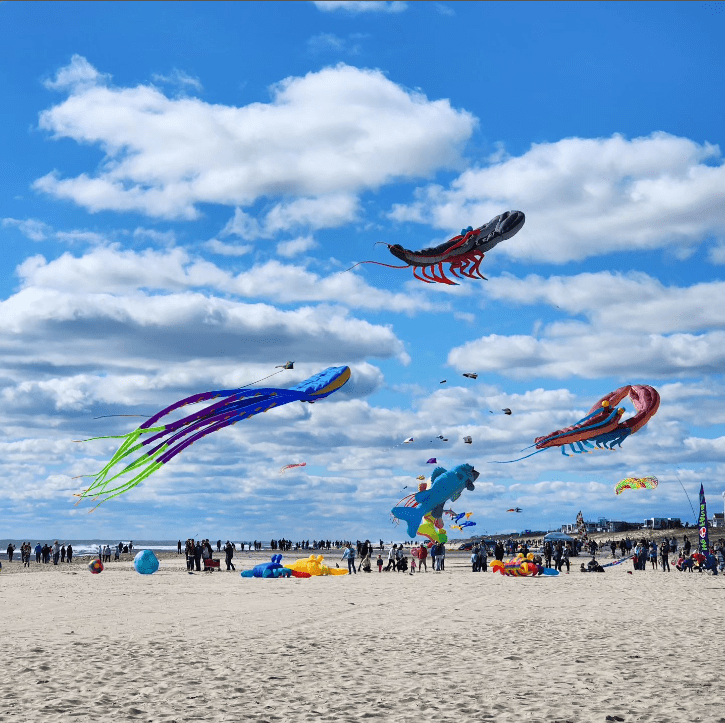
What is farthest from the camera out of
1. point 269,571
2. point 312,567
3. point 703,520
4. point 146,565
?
point 146,565

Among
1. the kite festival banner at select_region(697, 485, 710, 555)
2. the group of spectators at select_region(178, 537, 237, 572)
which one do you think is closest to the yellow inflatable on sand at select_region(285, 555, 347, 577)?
the group of spectators at select_region(178, 537, 237, 572)

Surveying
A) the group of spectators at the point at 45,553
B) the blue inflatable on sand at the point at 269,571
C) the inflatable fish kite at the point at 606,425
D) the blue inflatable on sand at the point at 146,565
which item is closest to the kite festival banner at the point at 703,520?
the inflatable fish kite at the point at 606,425

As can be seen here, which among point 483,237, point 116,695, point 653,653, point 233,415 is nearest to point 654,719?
point 653,653

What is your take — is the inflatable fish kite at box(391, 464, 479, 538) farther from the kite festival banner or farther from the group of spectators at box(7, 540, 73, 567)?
the group of spectators at box(7, 540, 73, 567)

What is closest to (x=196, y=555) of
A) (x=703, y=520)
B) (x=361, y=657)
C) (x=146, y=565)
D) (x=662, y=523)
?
(x=146, y=565)

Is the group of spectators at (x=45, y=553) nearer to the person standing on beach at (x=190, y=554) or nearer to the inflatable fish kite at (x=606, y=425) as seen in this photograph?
the person standing on beach at (x=190, y=554)

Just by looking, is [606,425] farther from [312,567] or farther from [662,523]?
[662,523]

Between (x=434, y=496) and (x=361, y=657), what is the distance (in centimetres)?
2552

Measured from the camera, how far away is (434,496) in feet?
120

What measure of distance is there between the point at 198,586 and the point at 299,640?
11.8 m

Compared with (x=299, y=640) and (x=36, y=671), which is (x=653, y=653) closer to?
(x=299, y=640)

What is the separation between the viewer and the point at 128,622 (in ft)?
49.0

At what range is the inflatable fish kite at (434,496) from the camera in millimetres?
36406

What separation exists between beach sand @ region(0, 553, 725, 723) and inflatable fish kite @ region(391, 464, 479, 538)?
607 inches
